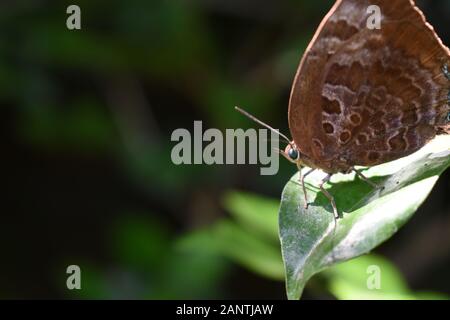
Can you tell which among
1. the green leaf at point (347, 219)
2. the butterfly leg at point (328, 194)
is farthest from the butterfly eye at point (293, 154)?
the green leaf at point (347, 219)

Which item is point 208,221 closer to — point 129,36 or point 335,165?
point 129,36

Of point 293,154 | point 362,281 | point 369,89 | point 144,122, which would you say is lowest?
point 362,281

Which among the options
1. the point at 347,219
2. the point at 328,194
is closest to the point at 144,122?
the point at 328,194

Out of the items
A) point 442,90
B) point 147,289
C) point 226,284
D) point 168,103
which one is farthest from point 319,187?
point 168,103

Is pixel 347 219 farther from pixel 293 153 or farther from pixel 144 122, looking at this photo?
pixel 144 122

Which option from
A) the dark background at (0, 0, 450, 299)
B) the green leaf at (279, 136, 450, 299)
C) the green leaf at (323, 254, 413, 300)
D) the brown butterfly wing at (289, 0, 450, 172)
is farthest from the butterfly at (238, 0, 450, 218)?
the dark background at (0, 0, 450, 299)

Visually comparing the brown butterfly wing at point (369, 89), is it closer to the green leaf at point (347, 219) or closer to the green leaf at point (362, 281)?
the green leaf at point (347, 219)

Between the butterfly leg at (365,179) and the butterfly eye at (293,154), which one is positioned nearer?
the butterfly leg at (365,179)

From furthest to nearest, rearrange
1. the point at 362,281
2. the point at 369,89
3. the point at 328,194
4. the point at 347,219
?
the point at 362,281
the point at 369,89
the point at 328,194
the point at 347,219
